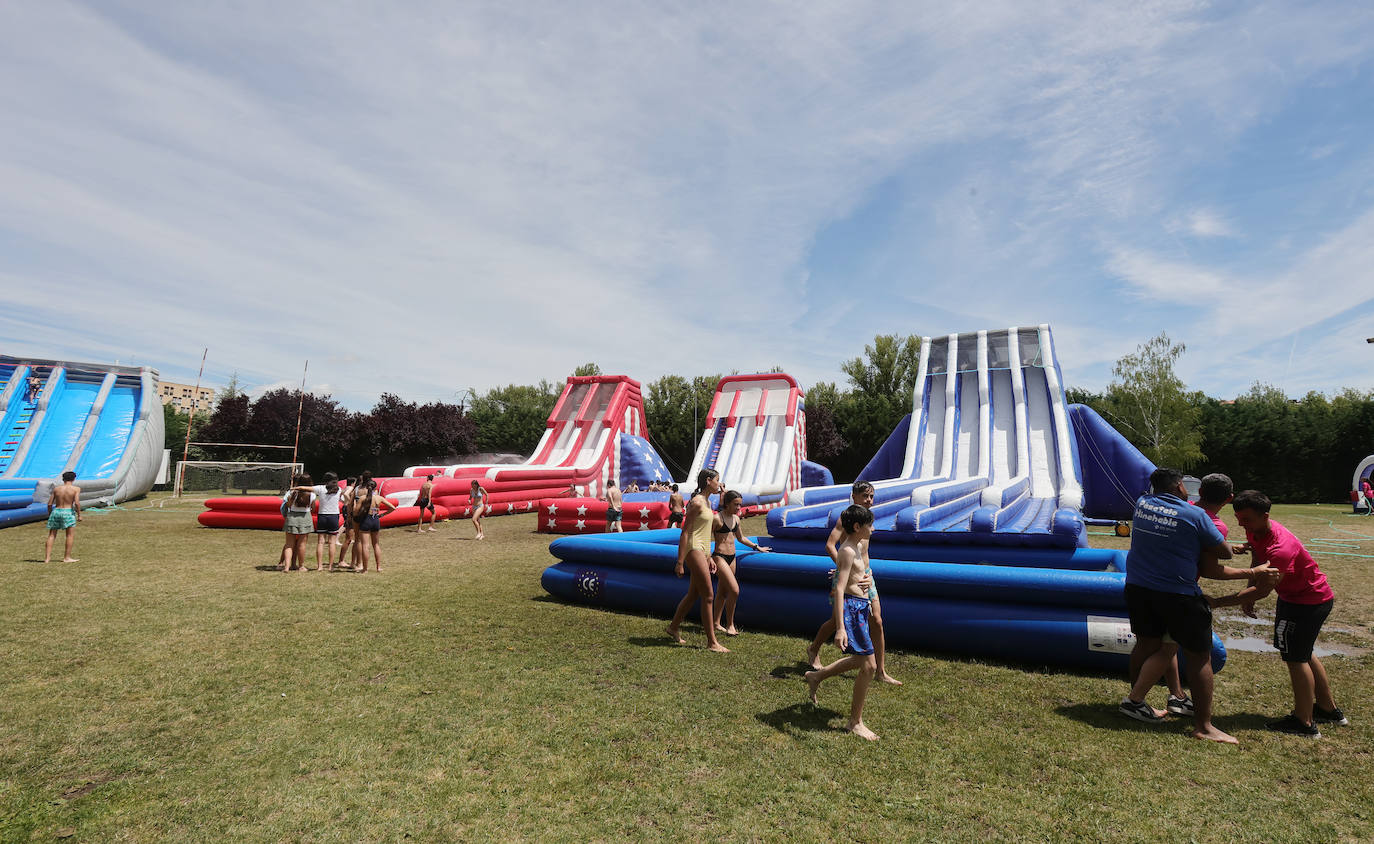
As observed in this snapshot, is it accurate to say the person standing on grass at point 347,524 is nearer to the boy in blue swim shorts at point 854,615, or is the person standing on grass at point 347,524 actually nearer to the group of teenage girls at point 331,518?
the group of teenage girls at point 331,518

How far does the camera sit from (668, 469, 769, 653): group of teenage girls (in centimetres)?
686

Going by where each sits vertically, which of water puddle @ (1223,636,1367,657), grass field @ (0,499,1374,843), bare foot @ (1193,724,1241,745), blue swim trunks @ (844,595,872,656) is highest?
blue swim trunks @ (844,595,872,656)

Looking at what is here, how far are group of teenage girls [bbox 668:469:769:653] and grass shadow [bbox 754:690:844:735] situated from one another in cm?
164

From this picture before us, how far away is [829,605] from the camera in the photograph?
7121 mm

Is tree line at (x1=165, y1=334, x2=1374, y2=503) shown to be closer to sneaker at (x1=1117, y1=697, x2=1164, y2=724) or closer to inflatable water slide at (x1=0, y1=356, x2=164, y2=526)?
inflatable water slide at (x1=0, y1=356, x2=164, y2=526)

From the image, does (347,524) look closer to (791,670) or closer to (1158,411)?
(791,670)

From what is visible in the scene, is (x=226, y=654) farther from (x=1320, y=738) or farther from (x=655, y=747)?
(x=1320, y=738)

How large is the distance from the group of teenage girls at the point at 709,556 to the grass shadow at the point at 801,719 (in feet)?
5.39

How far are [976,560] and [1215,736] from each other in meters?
4.59

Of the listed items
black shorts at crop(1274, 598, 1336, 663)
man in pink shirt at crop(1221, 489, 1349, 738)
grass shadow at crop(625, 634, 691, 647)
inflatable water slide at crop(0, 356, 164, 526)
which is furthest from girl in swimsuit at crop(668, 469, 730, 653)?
inflatable water slide at crop(0, 356, 164, 526)

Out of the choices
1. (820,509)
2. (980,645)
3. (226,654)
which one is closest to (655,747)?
(980,645)

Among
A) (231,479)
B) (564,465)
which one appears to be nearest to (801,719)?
(564,465)

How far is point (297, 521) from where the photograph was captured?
10602 mm

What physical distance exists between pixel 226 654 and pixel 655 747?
4.49 metres
